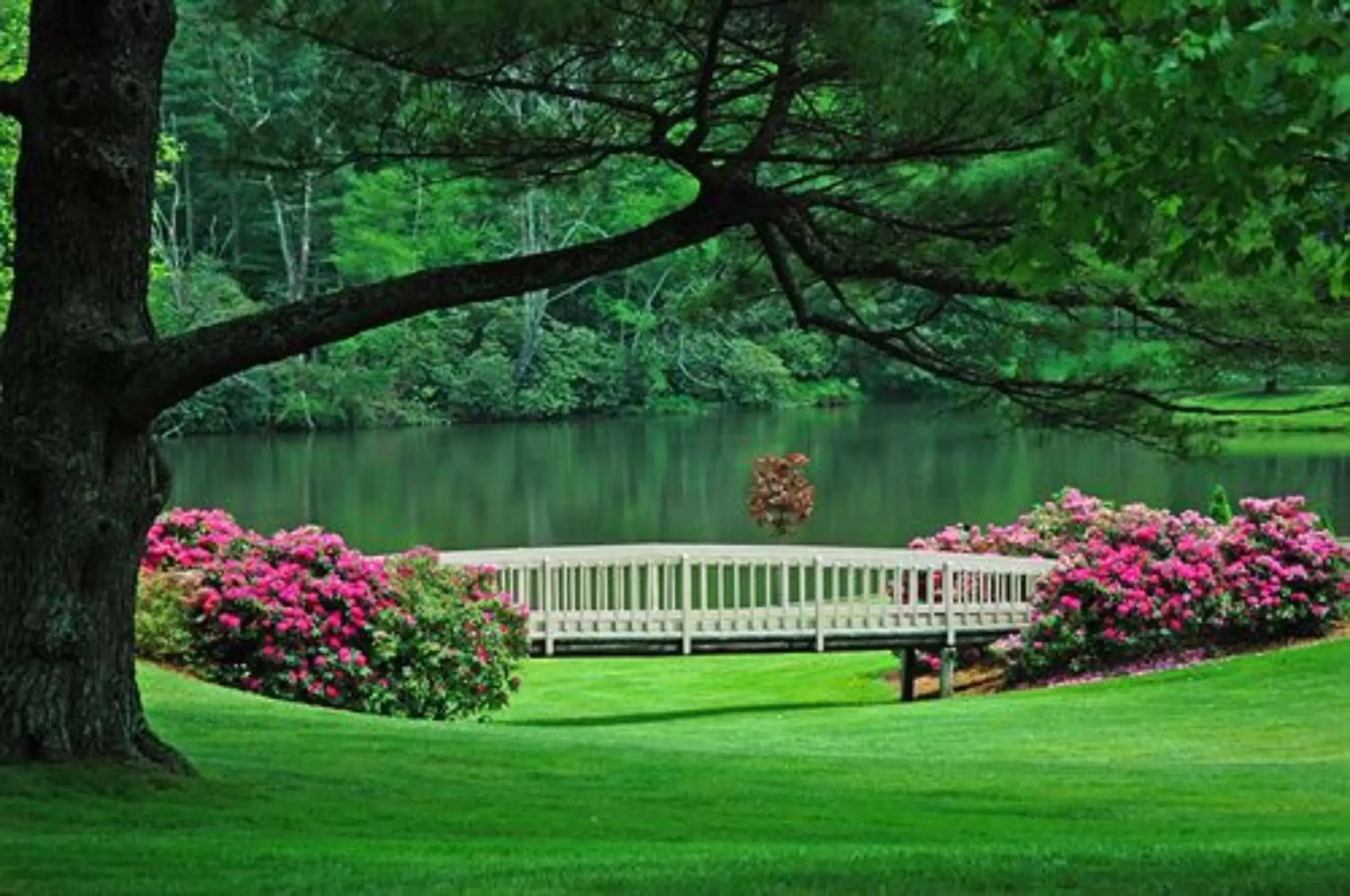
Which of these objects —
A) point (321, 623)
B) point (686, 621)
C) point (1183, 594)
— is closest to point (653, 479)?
point (686, 621)

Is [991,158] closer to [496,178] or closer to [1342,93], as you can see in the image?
[496,178]

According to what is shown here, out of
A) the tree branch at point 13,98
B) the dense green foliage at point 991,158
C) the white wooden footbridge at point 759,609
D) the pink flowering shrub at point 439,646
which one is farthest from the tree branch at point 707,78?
the white wooden footbridge at point 759,609

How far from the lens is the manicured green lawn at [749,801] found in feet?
21.2

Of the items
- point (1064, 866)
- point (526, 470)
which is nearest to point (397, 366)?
point (526, 470)

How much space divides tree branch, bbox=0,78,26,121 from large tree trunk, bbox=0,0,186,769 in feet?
0.13

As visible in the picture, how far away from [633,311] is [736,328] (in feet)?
11.8

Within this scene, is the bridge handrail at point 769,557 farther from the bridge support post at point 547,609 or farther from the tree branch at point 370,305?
the tree branch at point 370,305

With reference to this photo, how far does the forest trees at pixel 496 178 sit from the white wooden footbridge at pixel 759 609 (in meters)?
8.95

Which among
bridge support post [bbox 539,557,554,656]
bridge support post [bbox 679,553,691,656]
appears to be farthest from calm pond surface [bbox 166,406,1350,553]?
bridge support post [bbox 539,557,554,656]

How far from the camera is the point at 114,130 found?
8.50 meters

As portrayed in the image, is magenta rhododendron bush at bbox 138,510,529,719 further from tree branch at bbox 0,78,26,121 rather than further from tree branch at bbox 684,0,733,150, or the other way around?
tree branch at bbox 684,0,733,150

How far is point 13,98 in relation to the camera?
8656mm

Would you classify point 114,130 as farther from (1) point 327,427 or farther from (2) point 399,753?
(1) point 327,427

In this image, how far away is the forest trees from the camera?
8.14 meters
